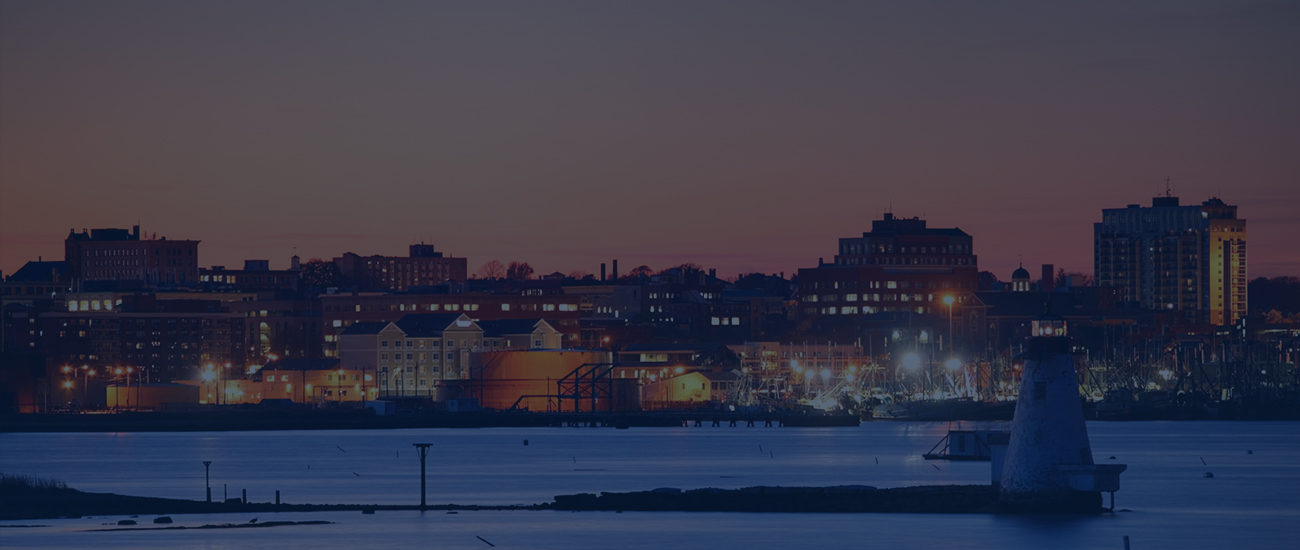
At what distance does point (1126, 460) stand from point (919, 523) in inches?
2217

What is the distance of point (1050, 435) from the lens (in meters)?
53.0

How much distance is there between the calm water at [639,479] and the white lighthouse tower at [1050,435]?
1021mm

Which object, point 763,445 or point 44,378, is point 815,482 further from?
point 44,378

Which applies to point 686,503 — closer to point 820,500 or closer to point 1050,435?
point 820,500

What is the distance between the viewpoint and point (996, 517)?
57656 mm

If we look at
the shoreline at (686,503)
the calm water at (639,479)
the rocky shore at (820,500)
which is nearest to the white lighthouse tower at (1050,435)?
the calm water at (639,479)

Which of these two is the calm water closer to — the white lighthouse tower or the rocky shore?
the rocky shore

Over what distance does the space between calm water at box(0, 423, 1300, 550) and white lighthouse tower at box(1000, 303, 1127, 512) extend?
3.35ft

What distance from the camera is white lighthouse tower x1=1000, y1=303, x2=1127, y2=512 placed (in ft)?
174

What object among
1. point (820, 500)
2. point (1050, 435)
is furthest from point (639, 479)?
point (1050, 435)

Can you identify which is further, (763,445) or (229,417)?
(229,417)

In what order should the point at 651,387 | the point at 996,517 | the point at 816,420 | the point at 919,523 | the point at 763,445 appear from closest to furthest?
the point at 996,517 → the point at 919,523 → the point at 763,445 → the point at 816,420 → the point at 651,387

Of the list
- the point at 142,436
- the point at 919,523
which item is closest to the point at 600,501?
the point at 919,523

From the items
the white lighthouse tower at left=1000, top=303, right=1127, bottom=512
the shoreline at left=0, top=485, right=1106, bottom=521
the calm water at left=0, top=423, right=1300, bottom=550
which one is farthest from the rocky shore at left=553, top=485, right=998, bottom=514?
the white lighthouse tower at left=1000, top=303, right=1127, bottom=512
